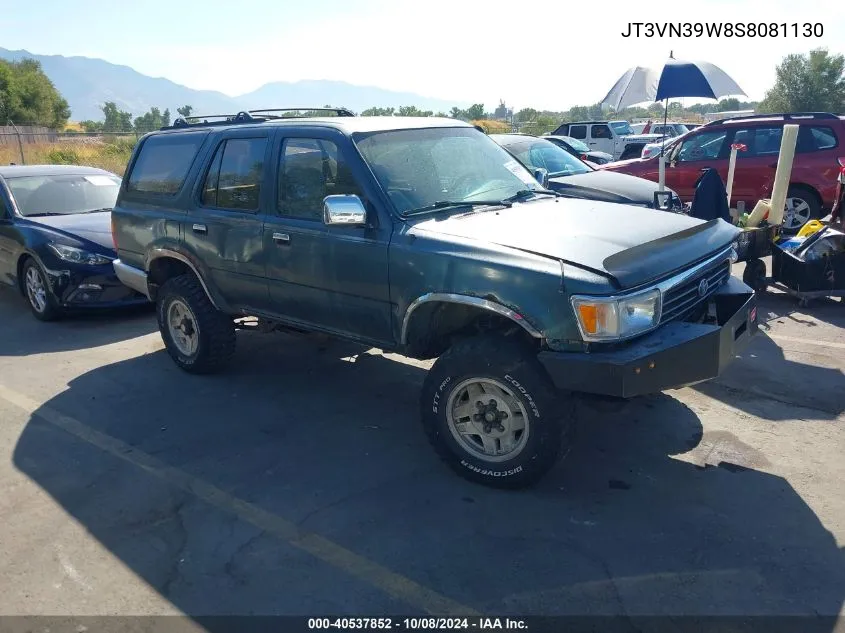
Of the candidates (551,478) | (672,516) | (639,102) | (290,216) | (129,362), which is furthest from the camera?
(639,102)

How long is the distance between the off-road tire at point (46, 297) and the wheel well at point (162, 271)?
208 centimetres

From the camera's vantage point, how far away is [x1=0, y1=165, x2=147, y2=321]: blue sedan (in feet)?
24.1

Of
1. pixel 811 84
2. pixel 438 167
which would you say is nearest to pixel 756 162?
pixel 438 167

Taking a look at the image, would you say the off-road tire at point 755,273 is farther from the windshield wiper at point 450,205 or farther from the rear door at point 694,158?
the windshield wiper at point 450,205

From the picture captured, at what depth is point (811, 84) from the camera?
1981 inches

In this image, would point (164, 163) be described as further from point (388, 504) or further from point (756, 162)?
point (756, 162)

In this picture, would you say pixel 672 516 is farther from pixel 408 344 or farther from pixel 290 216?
pixel 290 216

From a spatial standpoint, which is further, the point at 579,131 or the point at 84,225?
the point at 579,131

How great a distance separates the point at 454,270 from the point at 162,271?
10.7 feet

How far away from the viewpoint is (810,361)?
5.68 m

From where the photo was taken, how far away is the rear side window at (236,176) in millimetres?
4887

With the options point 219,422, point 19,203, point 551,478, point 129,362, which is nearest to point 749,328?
point 551,478

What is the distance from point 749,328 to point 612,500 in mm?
1315

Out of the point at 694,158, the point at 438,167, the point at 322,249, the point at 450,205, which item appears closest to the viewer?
the point at 450,205
